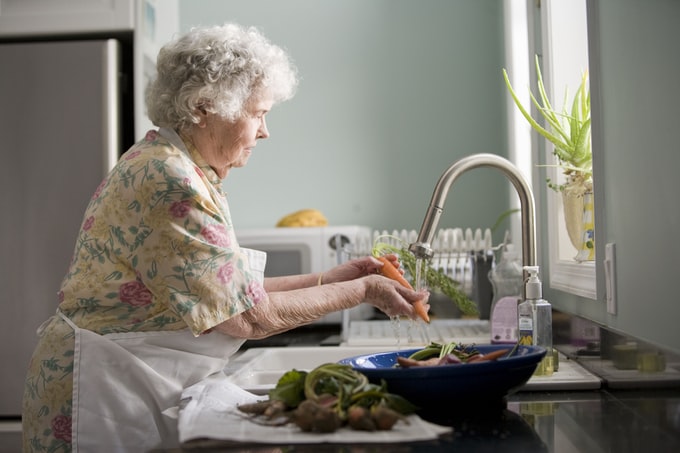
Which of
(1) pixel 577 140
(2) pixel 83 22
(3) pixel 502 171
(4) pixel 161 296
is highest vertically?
(2) pixel 83 22

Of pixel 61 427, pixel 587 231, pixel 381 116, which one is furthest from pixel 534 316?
pixel 381 116

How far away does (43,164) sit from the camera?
2396 mm

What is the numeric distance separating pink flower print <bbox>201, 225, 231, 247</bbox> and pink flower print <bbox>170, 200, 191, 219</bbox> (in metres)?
0.04

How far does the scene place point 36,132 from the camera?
240 cm

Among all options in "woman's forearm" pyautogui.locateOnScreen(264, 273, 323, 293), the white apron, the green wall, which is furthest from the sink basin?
the green wall

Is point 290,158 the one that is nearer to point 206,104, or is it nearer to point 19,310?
point 19,310

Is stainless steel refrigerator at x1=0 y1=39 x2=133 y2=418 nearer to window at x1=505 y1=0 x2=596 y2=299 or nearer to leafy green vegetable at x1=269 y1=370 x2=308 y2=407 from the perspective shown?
window at x1=505 y1=0 x2=596 y2=299

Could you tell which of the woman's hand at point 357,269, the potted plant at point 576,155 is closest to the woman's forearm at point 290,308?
the woman's hand at point 357,269

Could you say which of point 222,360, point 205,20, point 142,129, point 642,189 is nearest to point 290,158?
point 205,20

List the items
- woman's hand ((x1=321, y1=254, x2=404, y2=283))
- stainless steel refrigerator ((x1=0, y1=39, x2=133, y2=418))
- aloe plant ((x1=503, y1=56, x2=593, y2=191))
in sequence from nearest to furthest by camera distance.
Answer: woman's hand ((x1=321, y1=254, x2=404, y2=283)), aloe plant ((x1=503, y1=56, x2=593, y2=191)), stainless steel refrigerator ((x1=0, y1=39, x2=133, y2=418))

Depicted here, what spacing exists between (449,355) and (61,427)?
713 millimetres

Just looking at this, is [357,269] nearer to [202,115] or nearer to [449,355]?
[202,115]

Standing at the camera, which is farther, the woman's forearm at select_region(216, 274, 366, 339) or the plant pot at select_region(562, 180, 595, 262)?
the plant pot at select_region(562, 180, 595, 262)

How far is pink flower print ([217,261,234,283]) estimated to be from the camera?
1183 millimetres
